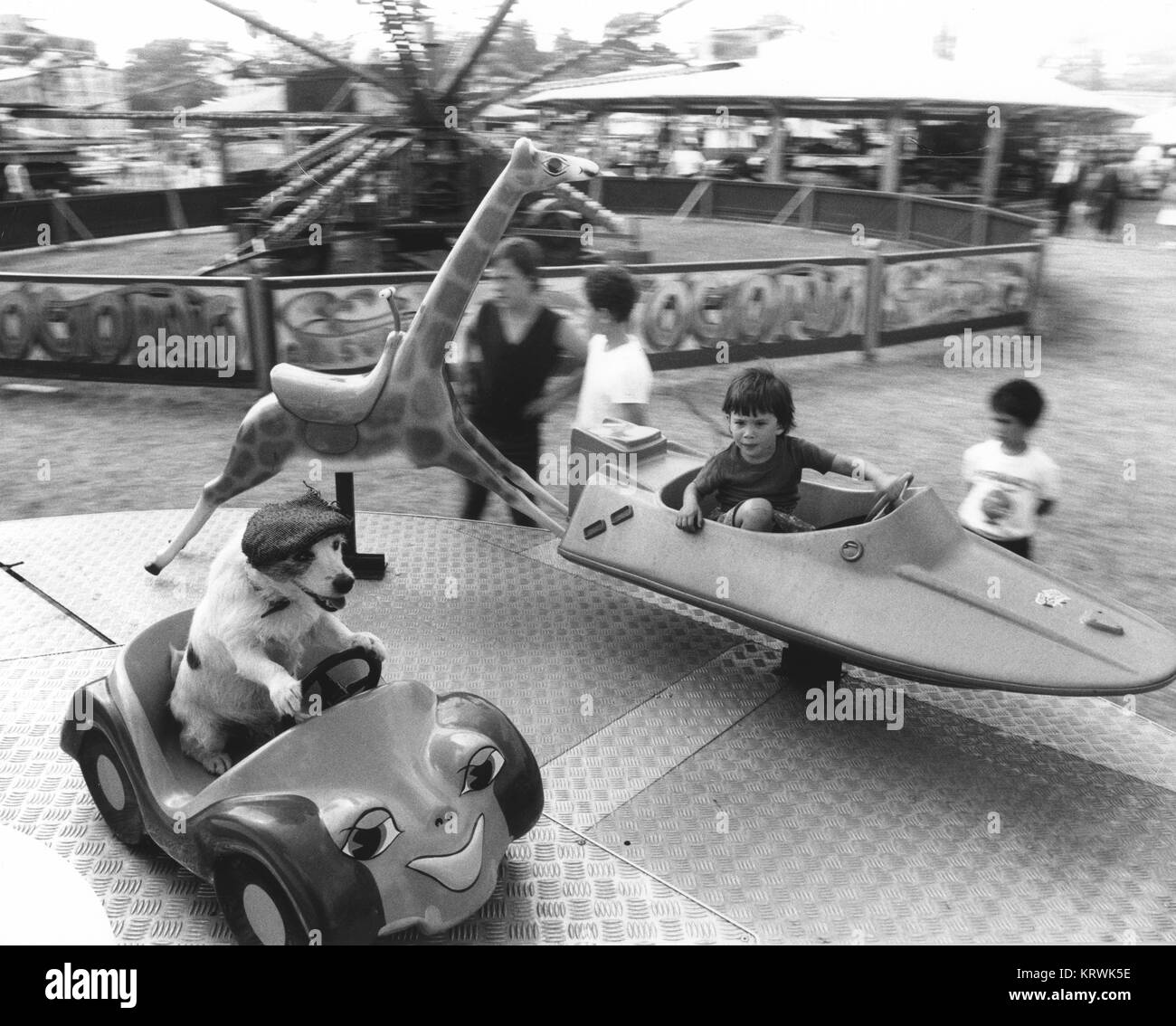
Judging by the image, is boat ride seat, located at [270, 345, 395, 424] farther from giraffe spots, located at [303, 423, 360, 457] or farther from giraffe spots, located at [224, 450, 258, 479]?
giraffe spots, located at [224, 450, 258, 479]

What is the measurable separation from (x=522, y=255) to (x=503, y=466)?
896 mm

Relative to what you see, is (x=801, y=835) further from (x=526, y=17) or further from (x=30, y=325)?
(x=526, y=17)

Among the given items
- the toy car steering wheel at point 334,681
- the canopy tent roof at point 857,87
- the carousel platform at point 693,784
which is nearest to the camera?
the toy car steering wheel at point 334,681

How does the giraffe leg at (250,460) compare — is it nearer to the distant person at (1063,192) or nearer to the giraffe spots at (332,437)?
the giraffe spots at (332,437)

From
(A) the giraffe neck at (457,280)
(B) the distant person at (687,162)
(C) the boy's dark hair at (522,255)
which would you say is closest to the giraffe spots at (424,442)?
(A) the giraffe neck at (457,280)

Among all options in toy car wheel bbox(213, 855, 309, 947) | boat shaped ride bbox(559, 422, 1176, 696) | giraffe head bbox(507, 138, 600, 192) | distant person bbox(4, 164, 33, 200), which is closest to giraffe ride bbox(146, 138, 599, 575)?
giraffe head bbox(507, 138, 600, 192)

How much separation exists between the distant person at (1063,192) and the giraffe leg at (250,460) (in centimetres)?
1833

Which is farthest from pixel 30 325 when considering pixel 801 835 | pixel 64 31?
pixel 64 31

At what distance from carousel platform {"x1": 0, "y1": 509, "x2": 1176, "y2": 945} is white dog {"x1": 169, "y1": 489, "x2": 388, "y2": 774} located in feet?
1.43

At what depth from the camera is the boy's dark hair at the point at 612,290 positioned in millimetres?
4379

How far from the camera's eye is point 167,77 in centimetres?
A: 2698

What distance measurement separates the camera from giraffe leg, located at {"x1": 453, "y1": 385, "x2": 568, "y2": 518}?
4.48m

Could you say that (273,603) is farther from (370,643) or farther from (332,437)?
(332,437)

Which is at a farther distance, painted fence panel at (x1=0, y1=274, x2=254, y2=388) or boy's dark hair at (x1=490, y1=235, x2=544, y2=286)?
painted fence panel at (x1=0, y1=274, x2=254, y2=388)
